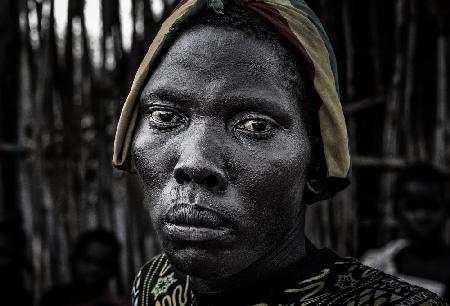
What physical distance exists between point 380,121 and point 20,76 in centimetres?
244

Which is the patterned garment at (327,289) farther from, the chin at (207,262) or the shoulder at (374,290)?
Result: the chin at (207,262)

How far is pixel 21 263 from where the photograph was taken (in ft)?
14.3

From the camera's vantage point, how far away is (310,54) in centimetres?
128

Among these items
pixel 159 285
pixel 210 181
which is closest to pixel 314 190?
pixel 210 181

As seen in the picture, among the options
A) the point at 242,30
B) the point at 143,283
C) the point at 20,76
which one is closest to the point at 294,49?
the point at 242,30

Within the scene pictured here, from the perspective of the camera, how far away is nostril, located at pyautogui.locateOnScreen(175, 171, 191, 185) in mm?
1203

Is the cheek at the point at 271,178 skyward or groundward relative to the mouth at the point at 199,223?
skyward

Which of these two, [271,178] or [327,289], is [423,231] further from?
[271,178]

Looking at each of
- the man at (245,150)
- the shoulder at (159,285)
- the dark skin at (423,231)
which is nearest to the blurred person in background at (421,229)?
the dark skin at (423,231)

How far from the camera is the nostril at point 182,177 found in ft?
3.95

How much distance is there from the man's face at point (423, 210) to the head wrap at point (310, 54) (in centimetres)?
229

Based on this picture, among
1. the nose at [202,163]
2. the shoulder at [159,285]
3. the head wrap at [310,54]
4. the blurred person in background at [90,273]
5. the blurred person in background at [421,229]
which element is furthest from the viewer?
the blurred person in background at [90,273]

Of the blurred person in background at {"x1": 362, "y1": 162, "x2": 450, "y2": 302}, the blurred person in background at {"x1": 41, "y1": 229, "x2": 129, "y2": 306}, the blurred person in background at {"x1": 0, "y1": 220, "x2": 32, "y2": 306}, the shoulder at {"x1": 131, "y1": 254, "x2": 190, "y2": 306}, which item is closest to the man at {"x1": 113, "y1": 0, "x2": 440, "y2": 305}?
the shoulder at {"x1": 131, "y1": 254, "x2": 190, "y2": 306}

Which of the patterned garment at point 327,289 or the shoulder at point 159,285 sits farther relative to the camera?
the shoulder at point 159,285
